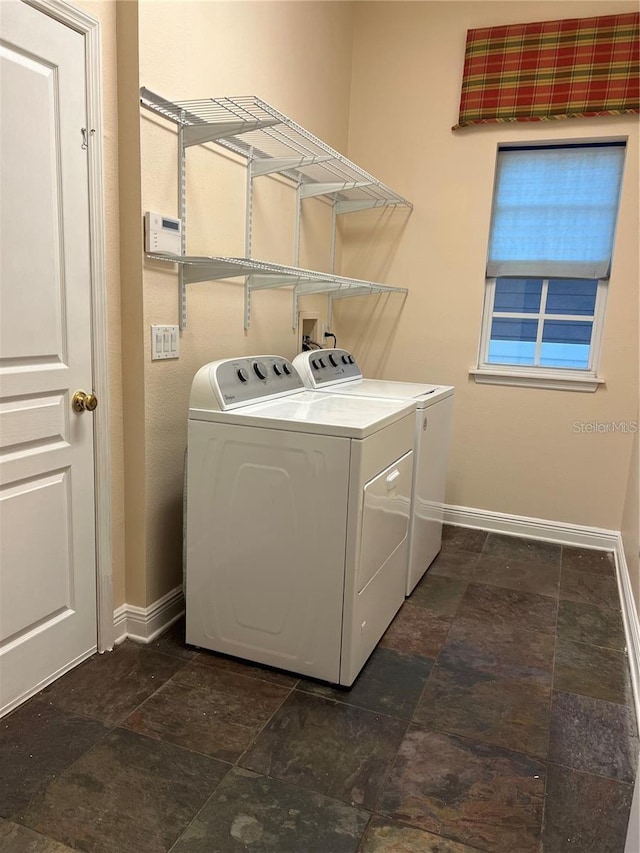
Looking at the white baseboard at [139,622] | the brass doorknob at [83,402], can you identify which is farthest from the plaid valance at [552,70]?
the white baseboard at [139,622]

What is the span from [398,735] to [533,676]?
62 centimetres

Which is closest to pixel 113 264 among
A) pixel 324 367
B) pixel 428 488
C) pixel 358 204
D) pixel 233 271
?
pixel 233 271

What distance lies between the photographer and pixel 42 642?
6.14ft

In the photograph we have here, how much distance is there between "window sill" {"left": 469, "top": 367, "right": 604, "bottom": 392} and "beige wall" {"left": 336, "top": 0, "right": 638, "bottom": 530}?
0.04 m

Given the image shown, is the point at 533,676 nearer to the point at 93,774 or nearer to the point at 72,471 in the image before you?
the point at 93,774

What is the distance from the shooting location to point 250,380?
2.20 m

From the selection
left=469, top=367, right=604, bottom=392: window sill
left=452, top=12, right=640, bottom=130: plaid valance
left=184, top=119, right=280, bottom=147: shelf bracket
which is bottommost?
left=469, top=367, right=604, bottom=392: window sill

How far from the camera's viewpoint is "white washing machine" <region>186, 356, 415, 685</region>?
188cm

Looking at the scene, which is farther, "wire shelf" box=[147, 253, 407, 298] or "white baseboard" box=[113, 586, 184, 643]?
"white baseboard" box=[113, 586, 184, 643]

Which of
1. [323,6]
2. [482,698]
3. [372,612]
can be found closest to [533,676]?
[482,698]

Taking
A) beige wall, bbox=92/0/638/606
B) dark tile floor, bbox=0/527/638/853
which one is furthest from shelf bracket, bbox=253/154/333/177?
dark tile floor, bbox=0/527/638/853

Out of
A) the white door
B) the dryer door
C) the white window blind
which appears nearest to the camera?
the white door

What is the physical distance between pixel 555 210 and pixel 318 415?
211 centimetres

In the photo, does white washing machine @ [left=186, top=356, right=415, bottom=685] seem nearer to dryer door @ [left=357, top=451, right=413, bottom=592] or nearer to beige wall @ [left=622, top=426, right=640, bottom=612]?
dryer door @ [left=357, top=451, right=413, bottom=592]
